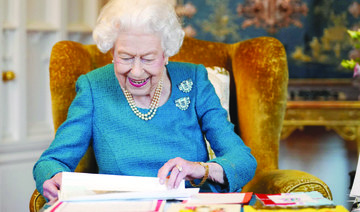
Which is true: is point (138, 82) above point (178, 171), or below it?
above

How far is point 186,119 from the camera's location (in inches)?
82.2

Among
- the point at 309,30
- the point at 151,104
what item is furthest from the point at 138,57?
the point at 309,30

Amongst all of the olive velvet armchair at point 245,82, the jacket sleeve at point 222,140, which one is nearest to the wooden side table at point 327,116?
the olive velvet armchair at point 245,82

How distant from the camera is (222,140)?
6.60 ft

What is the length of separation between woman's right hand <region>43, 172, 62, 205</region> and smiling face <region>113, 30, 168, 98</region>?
42cm

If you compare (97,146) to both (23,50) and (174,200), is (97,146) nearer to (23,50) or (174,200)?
(174,200)

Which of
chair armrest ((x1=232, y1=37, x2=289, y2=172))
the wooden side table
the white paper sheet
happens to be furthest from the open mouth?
the wooden side table

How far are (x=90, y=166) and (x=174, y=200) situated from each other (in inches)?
38.2

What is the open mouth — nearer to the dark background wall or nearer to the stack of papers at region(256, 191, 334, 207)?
the stack of papers at region(256, 191, 334, 207)

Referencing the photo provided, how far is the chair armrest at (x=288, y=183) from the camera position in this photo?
6.64 ft

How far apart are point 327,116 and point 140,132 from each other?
290 centimetres

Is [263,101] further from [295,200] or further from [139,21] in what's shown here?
[295,200]

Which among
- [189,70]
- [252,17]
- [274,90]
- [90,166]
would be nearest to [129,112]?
[189,70]

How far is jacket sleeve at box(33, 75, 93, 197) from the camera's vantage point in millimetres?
1906
